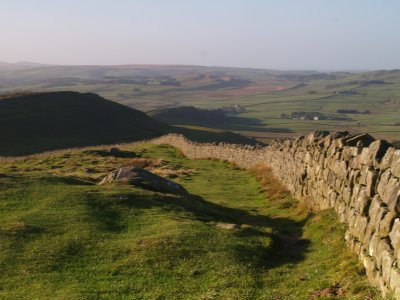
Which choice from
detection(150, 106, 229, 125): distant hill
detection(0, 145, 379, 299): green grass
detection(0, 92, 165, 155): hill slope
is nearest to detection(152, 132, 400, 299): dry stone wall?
detection(0, 145, 379, 299): green grass

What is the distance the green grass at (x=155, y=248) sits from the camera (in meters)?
18.1

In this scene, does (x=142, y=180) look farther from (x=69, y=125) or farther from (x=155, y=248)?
(x=69, y=125)

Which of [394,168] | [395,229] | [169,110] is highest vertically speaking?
[394,168]

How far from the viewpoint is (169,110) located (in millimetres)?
199250

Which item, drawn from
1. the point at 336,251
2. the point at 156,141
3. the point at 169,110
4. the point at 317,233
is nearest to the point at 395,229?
the point at 336,251

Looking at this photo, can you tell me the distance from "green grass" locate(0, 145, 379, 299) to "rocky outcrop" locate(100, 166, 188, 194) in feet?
6.72

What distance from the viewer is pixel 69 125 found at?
117 m

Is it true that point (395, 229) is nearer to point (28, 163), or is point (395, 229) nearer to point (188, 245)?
point (188, 245)

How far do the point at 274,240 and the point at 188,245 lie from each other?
176 inches

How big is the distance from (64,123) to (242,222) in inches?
3728

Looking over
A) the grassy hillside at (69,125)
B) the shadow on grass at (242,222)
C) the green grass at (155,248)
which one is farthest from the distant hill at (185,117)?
the shadow on grass at (242,222)

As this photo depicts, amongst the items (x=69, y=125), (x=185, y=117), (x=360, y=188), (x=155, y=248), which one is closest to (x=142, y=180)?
(x=155, y=248)

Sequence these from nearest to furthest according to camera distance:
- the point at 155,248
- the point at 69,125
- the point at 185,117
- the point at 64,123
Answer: the point at 155,248
the point at 69,125
the point at 64,123
the point at 185,117

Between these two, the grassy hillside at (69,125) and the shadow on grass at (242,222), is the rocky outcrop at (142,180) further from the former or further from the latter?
the grassy hillside at (69,125)
